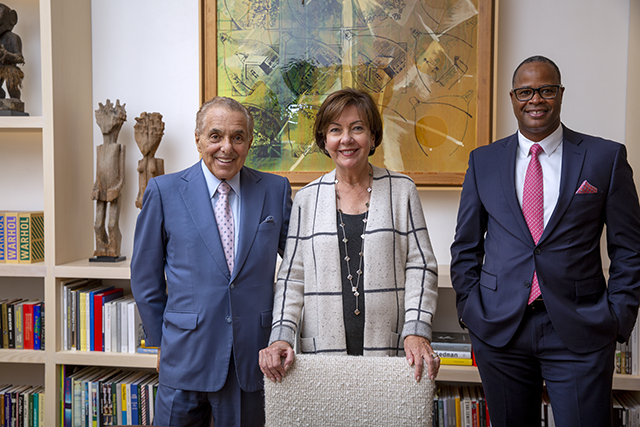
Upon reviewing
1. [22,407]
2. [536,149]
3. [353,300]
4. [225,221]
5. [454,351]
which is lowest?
[22,407]

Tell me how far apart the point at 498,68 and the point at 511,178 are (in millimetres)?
1164

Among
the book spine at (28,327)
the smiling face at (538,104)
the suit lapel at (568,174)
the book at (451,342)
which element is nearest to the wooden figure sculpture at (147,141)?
the book spine at (28,327)

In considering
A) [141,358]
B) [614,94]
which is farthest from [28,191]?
[614,94]

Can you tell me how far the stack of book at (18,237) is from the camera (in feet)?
8.34

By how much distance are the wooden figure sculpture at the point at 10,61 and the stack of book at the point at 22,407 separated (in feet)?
5.07

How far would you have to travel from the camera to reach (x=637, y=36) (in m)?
2.38

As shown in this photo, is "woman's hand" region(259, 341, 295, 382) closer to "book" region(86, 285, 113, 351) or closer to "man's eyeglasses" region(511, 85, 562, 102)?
"man's eyeglasses" region(511, 85, 562, 102)

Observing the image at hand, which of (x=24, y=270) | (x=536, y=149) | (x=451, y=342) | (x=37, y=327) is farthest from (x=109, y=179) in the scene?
(x=536, y=149)

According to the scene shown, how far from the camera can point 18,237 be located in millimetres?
2561

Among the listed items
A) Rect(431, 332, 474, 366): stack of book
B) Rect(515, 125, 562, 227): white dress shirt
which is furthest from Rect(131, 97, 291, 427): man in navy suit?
Rect(431, 332, 474, 366): stack of book

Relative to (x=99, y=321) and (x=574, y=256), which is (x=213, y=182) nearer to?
(x=574, y=256)

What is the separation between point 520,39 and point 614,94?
566 mm

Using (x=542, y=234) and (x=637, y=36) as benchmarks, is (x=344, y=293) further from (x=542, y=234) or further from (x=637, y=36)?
(x=637, y=36)

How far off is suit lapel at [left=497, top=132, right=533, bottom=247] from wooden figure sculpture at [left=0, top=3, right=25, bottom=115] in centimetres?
249
